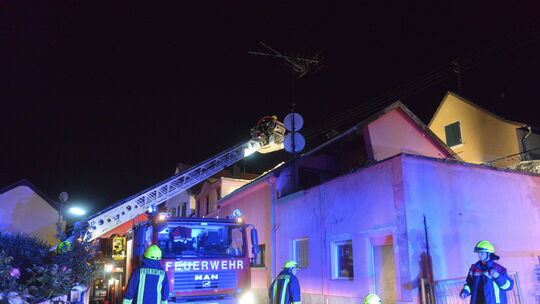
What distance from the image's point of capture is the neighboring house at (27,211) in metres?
21.7

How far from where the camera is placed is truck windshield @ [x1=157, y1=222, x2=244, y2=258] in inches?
336

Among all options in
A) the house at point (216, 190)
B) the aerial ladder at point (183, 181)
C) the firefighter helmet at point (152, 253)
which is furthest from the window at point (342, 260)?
the house at point (216, 190)

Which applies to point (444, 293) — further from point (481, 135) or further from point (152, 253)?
point (481, 135)

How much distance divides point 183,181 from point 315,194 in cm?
986

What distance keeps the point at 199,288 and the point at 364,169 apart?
196 inches

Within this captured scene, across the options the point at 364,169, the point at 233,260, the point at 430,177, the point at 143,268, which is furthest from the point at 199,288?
the point at 430,177

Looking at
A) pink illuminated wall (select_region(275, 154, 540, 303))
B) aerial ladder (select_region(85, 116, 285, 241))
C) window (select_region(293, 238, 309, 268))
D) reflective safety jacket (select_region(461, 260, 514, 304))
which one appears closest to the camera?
reflective safety jacket (select_region(461, 260, 514, 304))

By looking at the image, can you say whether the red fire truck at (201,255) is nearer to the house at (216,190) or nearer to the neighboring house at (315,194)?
the neighboring house at (315,194)

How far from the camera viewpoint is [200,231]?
9.09m

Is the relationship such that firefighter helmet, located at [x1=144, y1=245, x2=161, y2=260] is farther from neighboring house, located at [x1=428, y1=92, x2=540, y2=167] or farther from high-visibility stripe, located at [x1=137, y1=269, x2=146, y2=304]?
→ neighboring house, located at [x1=428, y1=92, x2=540, y2=167]

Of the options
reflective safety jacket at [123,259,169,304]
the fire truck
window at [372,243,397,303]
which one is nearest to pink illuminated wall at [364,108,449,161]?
window at [372,243,397,303]

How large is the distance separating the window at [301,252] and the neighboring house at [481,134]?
9.93 meters

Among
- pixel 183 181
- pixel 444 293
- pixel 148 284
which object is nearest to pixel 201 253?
pixel 148 284

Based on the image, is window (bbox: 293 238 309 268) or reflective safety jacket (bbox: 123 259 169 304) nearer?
reflective safety jacket (bbox: 123 259 169 304)
